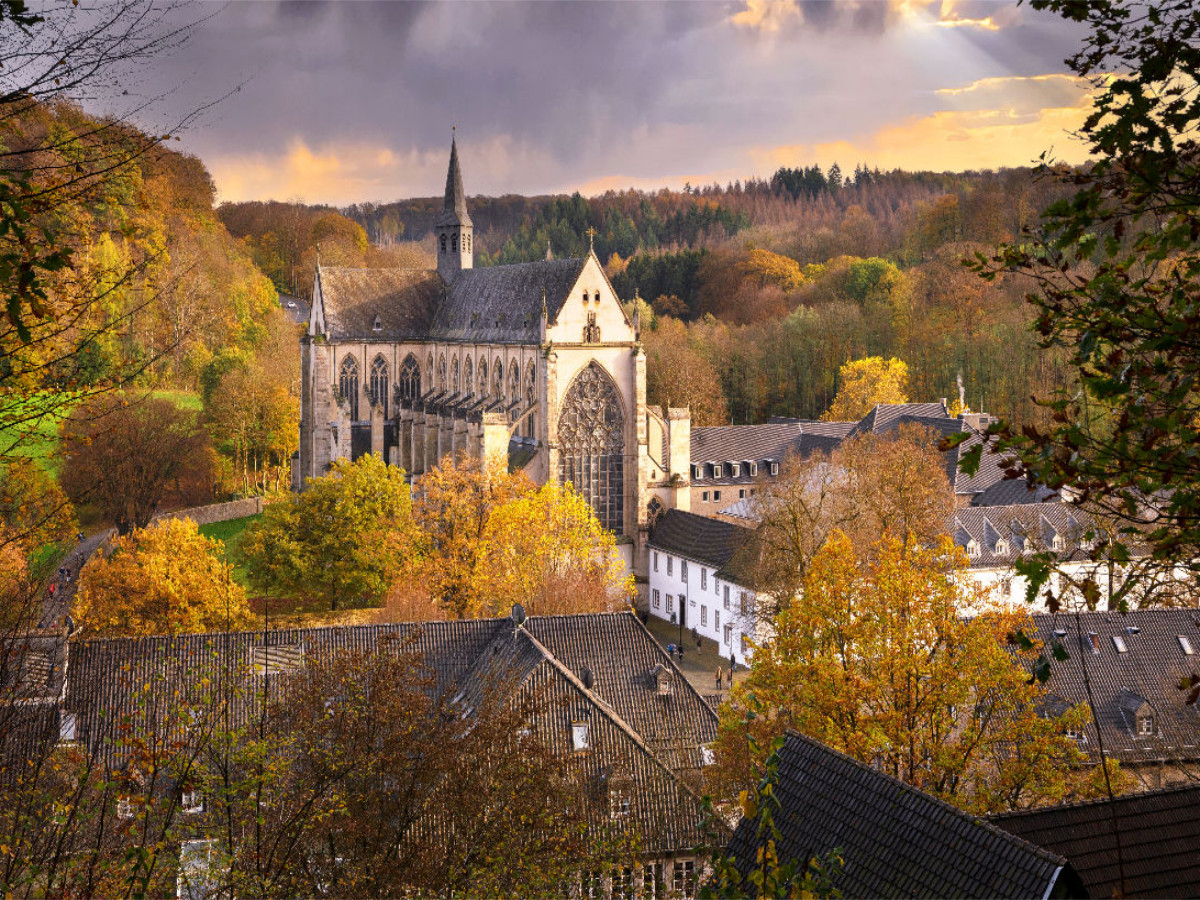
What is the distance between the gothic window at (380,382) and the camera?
6725 centimetres

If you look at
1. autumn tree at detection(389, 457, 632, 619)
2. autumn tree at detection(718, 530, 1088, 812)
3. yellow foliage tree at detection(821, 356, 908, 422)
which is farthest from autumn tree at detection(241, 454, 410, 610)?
yellow foliage tree at detection(821, 356, 908, 422)

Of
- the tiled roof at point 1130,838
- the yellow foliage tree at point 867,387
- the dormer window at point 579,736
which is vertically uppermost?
the yellow foliage tree at point 867,387

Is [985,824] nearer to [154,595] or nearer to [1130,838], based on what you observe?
[1130,838]

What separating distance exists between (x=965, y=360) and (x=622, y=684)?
58.5 meters

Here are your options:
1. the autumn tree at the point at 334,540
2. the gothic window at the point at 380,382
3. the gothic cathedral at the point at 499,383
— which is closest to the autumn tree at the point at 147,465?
the autumn tree at the point at 334,540

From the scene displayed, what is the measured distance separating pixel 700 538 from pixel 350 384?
22910 mm

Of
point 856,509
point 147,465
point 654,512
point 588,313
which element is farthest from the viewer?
point 654,512

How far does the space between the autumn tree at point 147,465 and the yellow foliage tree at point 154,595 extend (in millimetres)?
4692

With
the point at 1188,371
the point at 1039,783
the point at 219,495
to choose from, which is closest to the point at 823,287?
the point at 219,495

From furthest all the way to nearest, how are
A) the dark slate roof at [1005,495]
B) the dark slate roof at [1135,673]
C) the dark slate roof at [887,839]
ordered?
the dark slate roof at [1005,495], the dark slate roof at [1135,673], the dark slate roof at [887,839]

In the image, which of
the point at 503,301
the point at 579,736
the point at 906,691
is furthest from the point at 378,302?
the point at 906,691

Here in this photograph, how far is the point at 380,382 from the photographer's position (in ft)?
222

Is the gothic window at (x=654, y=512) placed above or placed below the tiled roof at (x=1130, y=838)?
below

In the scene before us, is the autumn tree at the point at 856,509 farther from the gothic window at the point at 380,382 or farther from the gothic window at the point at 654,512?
the gothic window at the point at 380,382
